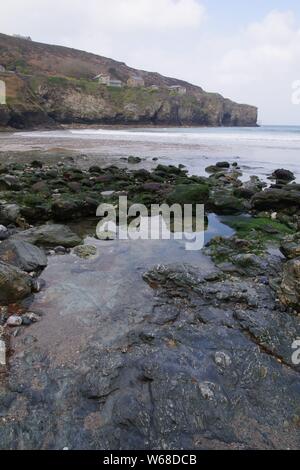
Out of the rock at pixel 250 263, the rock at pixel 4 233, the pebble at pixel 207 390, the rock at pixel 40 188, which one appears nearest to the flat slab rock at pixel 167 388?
the pebble at pixel 207 390

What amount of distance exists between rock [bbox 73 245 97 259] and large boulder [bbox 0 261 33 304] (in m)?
1.49

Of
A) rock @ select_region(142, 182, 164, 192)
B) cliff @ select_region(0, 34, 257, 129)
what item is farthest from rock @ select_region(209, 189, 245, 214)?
cliff @ select_region(0, 34, 257, 129)

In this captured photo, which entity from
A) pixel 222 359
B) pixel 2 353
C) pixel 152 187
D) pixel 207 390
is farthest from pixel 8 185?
pixel 207 390

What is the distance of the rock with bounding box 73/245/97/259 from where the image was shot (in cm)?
620

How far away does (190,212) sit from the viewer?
30.7 ft

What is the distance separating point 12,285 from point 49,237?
2.18 metres

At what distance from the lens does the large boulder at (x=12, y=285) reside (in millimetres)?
4477

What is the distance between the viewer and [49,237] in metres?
6.62

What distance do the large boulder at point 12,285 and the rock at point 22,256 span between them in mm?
570

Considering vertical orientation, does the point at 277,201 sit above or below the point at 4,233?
above

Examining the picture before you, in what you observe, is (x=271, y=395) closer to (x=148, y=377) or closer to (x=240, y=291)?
(x=148, y=377)

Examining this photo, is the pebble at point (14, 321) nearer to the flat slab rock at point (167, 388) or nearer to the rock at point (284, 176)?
the flat slab rock at point (167, 388)

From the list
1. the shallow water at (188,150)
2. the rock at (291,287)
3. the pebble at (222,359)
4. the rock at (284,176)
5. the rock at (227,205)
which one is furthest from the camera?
the shallow water at (188,150)

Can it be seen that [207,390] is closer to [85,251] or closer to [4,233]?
[85,251]
